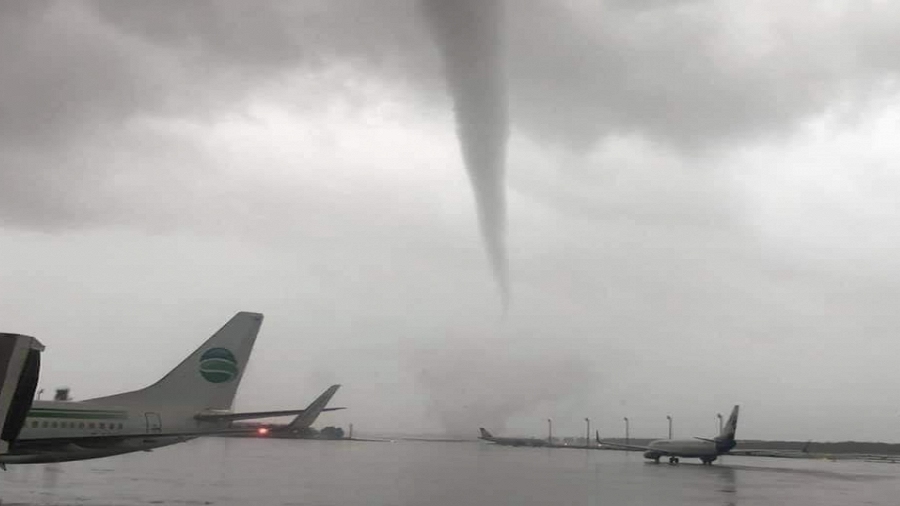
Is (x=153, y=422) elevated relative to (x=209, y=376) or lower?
lower

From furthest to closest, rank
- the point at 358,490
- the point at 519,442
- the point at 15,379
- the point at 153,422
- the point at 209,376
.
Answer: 1. the point at 519,442
2. the point at 209,376
3. the point at 358,490
4. the point at 153,422
5. the point at 15,379

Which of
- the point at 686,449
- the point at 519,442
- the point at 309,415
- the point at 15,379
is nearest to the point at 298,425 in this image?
the point at 309,415

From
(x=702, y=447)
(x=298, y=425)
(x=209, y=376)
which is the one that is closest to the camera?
(x=298, y=425)

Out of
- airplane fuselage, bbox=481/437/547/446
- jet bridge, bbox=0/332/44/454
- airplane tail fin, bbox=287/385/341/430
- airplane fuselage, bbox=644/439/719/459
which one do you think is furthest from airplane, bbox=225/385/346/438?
airplane fuselage, bbox=481/437/547/446

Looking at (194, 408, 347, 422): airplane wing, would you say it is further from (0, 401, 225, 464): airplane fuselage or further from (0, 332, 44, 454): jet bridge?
(0, 332, 44, 454): jet bridge

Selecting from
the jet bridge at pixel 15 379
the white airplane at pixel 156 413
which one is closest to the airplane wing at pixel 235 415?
the white airplane at pixel 156 413

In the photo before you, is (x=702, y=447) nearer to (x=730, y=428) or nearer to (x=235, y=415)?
(x=730, y=428)
